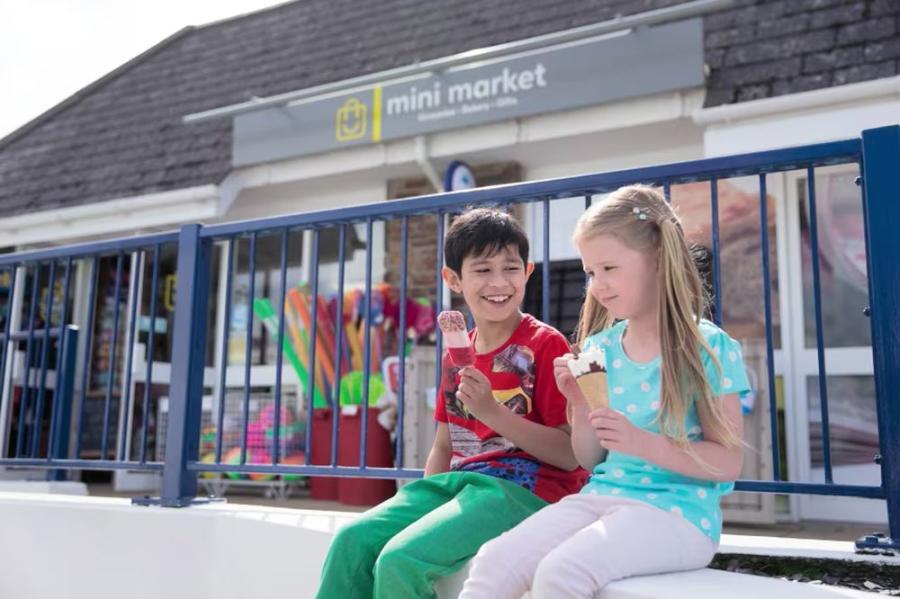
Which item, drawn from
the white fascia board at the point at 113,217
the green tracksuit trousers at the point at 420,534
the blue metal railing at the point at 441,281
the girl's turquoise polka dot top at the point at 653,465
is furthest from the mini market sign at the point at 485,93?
the green tracksuit trousers at the point at 420,534

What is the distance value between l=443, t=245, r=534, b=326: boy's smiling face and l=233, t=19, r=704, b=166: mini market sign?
370cm

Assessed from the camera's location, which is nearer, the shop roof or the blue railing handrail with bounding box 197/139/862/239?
the blue railing handrail with bounding box 197/139/862/239

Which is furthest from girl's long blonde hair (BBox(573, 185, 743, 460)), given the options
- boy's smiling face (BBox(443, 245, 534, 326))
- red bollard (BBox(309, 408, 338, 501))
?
red bollard (BBox(309, 408, 338, 501))

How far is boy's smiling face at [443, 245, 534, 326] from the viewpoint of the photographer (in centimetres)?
218

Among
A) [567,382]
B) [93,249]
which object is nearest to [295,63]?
[93,249]

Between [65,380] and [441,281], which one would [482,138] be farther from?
[441,281]

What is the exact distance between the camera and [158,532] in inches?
116

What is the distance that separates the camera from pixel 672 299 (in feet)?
5.83

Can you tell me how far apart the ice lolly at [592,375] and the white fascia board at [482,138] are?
427 centimetres

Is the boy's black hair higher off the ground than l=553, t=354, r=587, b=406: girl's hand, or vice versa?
the boy's black hair

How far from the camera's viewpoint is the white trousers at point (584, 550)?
152cm

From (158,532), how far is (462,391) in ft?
5.17

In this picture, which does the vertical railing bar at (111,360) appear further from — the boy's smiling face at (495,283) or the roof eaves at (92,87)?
the roof eaves at (92,87)

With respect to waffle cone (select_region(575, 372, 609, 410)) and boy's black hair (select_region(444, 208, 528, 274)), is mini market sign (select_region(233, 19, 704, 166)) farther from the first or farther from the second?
waffle cone (select_region(575, 372, 609, 410))
